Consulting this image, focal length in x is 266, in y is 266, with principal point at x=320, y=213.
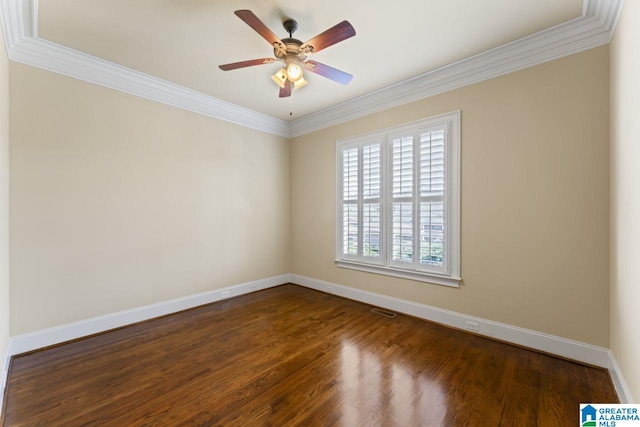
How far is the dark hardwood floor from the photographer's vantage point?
1.75 metres

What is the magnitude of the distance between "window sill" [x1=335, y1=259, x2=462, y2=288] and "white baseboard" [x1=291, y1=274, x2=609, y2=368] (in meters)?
0.32

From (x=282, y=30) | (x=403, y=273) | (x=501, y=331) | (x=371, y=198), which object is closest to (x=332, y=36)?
(x=282, y=30)

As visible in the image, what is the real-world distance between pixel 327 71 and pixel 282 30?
0.58 meters

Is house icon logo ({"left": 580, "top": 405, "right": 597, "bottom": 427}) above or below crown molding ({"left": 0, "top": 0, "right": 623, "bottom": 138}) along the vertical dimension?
below

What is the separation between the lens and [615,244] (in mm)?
2090

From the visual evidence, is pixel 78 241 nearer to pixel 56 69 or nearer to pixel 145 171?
pixel 145 171

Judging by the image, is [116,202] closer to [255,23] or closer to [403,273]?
[255,23]

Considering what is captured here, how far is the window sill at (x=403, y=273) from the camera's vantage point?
3121 mm

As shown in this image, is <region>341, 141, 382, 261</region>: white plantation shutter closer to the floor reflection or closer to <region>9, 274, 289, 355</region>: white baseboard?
the floor reflection

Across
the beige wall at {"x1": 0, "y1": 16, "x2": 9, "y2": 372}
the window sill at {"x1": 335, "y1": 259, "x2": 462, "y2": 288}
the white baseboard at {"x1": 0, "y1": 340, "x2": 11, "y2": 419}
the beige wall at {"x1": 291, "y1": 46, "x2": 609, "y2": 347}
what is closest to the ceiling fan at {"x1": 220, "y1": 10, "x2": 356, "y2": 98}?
the beige wall at {"x1": 291, "y1": 46, "x2": 609, "y2": 347}

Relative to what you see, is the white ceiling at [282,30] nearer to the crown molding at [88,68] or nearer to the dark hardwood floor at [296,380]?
the crown molding at [88,68]

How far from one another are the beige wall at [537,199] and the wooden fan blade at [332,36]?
1.78 meters

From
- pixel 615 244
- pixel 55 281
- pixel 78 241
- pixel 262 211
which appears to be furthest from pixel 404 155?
pixel 55 281

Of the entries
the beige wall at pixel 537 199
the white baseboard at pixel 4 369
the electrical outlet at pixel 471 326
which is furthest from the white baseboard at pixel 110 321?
the electrical outlet at pixel 471 326
